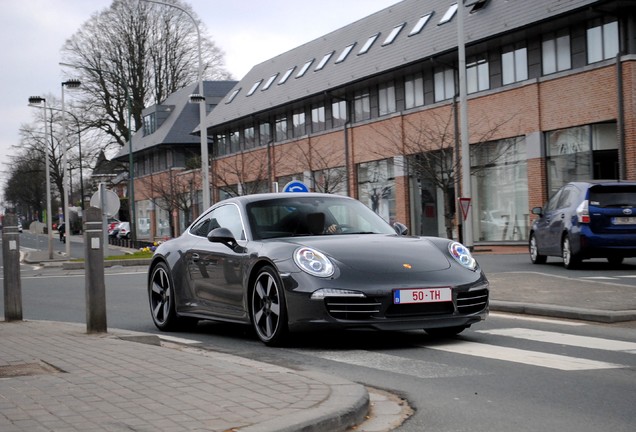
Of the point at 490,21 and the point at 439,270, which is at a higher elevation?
the point at 490,21

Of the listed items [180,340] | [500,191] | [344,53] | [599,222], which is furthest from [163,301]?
[344,53]

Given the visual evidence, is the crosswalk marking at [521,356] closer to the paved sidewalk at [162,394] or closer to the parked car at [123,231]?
the paved sidewalk at [162,394]

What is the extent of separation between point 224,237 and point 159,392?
354cm

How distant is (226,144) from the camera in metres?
62.4

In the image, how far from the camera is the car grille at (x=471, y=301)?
8594mm

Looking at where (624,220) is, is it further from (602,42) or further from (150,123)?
(150,123)

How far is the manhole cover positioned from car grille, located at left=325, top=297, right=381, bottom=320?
2.28 m

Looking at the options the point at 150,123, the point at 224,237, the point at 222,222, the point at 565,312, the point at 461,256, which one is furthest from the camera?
the point at 150,123

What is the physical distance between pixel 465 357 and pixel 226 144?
55.2m

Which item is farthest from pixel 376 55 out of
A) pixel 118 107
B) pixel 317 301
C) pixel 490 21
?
pixel 317 301

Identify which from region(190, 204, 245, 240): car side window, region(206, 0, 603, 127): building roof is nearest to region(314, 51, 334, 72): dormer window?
region(206, 0, 603, 127): building roof

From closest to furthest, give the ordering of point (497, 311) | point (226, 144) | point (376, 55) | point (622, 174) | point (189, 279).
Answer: point (189, 279) < point (497, 311) < point (622, 174) < point (376, 55) < point (226, 144)

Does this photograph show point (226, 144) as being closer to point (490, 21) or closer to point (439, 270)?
point (490, 21)

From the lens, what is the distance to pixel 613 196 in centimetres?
1875
